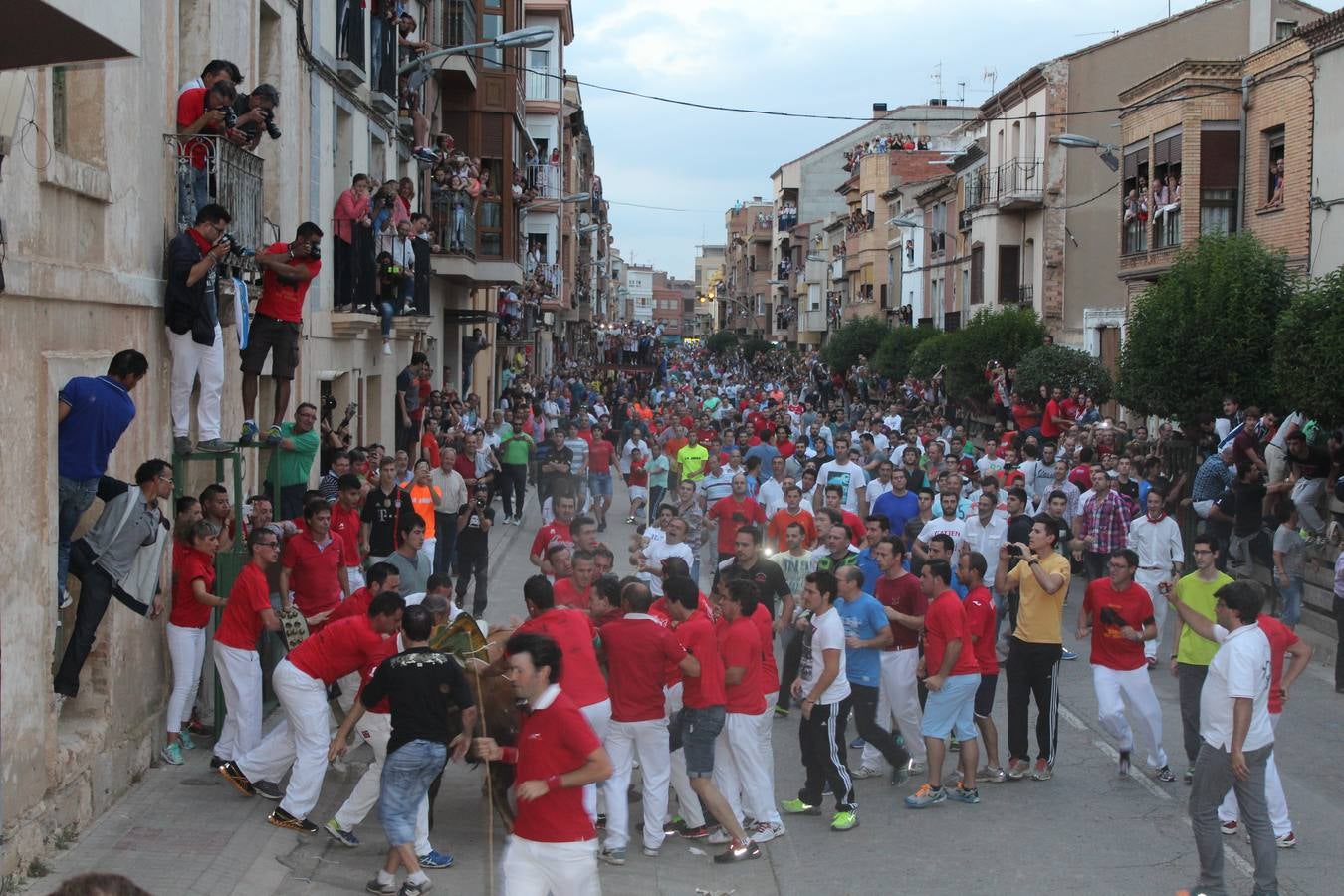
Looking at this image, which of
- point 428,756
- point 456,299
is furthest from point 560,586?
point 456,299

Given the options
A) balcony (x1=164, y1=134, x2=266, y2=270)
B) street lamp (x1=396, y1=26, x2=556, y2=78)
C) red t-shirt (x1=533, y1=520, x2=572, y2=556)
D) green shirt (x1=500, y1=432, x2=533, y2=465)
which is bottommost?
red t-shirt (x1=533, y1=520, x2=572, y2=556)

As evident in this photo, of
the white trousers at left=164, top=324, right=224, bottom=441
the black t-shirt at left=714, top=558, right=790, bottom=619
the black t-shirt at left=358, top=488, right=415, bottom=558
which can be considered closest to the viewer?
the white trousers at left=164, top=324, right=224, bottom=441

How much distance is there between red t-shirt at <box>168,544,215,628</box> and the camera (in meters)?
9.91

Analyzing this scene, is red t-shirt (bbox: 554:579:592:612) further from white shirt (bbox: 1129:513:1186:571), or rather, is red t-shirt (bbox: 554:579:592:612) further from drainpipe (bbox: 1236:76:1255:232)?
drainpipe (bbox: 1236:76:1255:232)

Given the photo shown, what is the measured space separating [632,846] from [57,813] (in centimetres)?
323

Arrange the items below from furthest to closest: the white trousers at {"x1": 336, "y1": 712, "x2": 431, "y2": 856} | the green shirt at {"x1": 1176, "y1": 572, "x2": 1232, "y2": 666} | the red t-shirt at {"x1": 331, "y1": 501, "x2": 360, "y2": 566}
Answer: the red t-shirt at {"x1": 331, "y1": 501, "x2": 360, "y2": 566} → the green shirt at {"x1": 1176, "y1": 572, "x2": 1232, "y2": 666} → the white trousers at {"x1": 336, "y1": 712, "x2": 431, "y2": 856}

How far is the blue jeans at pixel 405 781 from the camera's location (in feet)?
25.4

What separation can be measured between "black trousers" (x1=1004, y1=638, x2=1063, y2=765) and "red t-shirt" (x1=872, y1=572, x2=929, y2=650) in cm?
70

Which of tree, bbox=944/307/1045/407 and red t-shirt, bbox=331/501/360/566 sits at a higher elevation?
tree, bbox=944/307/1045/407

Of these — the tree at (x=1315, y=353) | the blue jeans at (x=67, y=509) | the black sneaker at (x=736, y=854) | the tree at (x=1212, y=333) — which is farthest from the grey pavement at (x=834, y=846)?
the tree at (x=1212, y=333)

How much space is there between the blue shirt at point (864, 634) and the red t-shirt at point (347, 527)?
15.0ft

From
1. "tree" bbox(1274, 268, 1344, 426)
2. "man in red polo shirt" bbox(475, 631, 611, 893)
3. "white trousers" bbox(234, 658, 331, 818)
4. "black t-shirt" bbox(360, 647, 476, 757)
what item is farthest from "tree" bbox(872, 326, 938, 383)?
"man in red polo shirt" bbox(475, 631, 611, 893)

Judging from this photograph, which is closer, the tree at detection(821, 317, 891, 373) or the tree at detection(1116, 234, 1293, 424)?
the tree at detection(1116, 234, 1293, 424)

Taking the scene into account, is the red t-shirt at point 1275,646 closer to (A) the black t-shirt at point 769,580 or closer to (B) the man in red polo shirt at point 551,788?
(A) the black t-shirt at point 769,580
